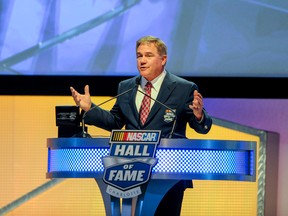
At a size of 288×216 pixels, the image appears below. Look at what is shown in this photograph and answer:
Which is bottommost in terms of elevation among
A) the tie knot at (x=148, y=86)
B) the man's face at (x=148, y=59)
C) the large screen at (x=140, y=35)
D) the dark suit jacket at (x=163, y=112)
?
the dark suit jacket at (x=163, y=112)

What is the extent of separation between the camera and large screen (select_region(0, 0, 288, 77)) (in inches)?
209

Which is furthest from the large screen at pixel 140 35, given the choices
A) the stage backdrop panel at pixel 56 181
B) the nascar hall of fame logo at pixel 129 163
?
the nascar hall of fame logo at pixel 129 163

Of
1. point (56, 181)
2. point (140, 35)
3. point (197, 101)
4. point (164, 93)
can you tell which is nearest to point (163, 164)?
point (197, 101)

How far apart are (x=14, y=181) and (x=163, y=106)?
9.09 ft

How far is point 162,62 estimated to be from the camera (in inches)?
128

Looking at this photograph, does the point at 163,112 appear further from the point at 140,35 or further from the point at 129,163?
the point at 140,35

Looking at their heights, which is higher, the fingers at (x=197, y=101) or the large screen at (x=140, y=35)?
the large screen at (x=140, y=35)

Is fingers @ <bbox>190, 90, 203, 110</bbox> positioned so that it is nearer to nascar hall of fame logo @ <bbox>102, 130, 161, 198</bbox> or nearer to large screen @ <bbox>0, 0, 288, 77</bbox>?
nascar hall of fame logo @ <bbox>102, 130, 161, 198</bbox>

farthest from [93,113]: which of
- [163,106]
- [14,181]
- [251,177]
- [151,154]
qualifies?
[14,181]

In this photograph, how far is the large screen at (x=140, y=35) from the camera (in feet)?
17.4

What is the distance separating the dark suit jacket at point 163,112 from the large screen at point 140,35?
2.03m

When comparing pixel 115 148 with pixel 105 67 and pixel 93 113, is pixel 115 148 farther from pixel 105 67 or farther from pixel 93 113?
pixel 105 67

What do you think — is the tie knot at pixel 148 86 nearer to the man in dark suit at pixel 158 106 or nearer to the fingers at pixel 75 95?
the man in dark suit at pixel 158 106

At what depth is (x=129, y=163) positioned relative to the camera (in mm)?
2752
